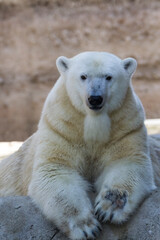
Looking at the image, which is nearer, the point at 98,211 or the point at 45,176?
the point at 98,211

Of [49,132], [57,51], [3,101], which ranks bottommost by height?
[3,101]

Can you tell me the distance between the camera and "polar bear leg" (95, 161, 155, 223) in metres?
2.24

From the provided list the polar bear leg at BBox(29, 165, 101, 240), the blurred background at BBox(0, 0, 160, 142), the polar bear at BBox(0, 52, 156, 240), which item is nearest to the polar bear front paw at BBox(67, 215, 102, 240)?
the polar bear leg at BBox(29, 165, 101, 240)

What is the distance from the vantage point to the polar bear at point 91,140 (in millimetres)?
2381

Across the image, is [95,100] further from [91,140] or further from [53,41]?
[53,41]

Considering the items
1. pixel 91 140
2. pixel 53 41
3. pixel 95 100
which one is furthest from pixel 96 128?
pixel 53 41

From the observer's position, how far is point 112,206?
226 centimetres

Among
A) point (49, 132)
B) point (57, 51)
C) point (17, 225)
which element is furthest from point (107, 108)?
point (57, 51)

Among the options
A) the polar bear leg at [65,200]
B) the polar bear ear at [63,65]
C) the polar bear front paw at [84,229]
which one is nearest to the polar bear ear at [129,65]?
the polar bear ear at [63,65]

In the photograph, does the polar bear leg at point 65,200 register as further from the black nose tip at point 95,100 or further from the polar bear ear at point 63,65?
the polar bear ear at point 63,65

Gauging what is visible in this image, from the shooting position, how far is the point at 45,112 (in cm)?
278

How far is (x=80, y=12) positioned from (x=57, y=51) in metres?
0.83

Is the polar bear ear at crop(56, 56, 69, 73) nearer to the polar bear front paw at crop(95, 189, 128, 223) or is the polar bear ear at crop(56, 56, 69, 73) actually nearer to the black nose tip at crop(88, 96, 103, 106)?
the black nose tip at crop(88, 96, 103, 106)

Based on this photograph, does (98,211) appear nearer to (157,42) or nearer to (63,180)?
(63,180)
